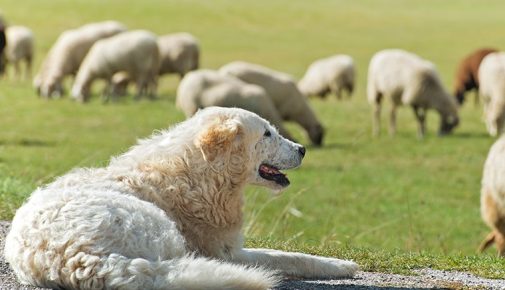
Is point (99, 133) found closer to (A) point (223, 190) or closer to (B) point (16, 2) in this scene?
(A) point (223, 190)

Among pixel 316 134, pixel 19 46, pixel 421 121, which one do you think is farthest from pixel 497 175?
pixel 19 46

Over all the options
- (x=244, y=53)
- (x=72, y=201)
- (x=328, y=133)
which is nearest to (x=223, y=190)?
(x=72, y=201)

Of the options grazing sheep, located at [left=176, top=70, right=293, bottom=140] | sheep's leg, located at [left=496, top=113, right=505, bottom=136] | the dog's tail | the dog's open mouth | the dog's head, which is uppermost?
the dog's head

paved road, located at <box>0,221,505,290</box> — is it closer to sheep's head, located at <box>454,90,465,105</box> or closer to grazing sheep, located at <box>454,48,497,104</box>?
grazing sheep, located at <box>454,48,497,104</box>

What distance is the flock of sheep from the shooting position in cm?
2164

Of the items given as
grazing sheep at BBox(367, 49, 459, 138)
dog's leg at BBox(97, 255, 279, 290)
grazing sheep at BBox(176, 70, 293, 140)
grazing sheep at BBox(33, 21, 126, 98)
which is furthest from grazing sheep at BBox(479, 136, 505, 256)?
grazing sheep at BBox(33, 21, 126, 98)

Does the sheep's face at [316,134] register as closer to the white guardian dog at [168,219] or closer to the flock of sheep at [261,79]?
the flock of sheep at [261,79]

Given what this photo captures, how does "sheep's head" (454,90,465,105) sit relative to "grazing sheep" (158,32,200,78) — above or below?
below

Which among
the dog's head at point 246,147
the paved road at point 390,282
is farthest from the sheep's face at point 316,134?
the dog's head at point 246,147

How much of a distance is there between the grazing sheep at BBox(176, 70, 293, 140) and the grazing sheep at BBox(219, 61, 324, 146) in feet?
3.55

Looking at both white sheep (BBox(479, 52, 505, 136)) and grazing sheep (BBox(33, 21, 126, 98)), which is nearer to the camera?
white sheep (BBox(479, 52, 505, 136))

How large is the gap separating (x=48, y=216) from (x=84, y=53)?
86.2 feet

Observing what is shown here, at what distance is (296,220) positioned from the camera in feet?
44.5

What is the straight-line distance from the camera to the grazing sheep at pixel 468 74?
30594mm
